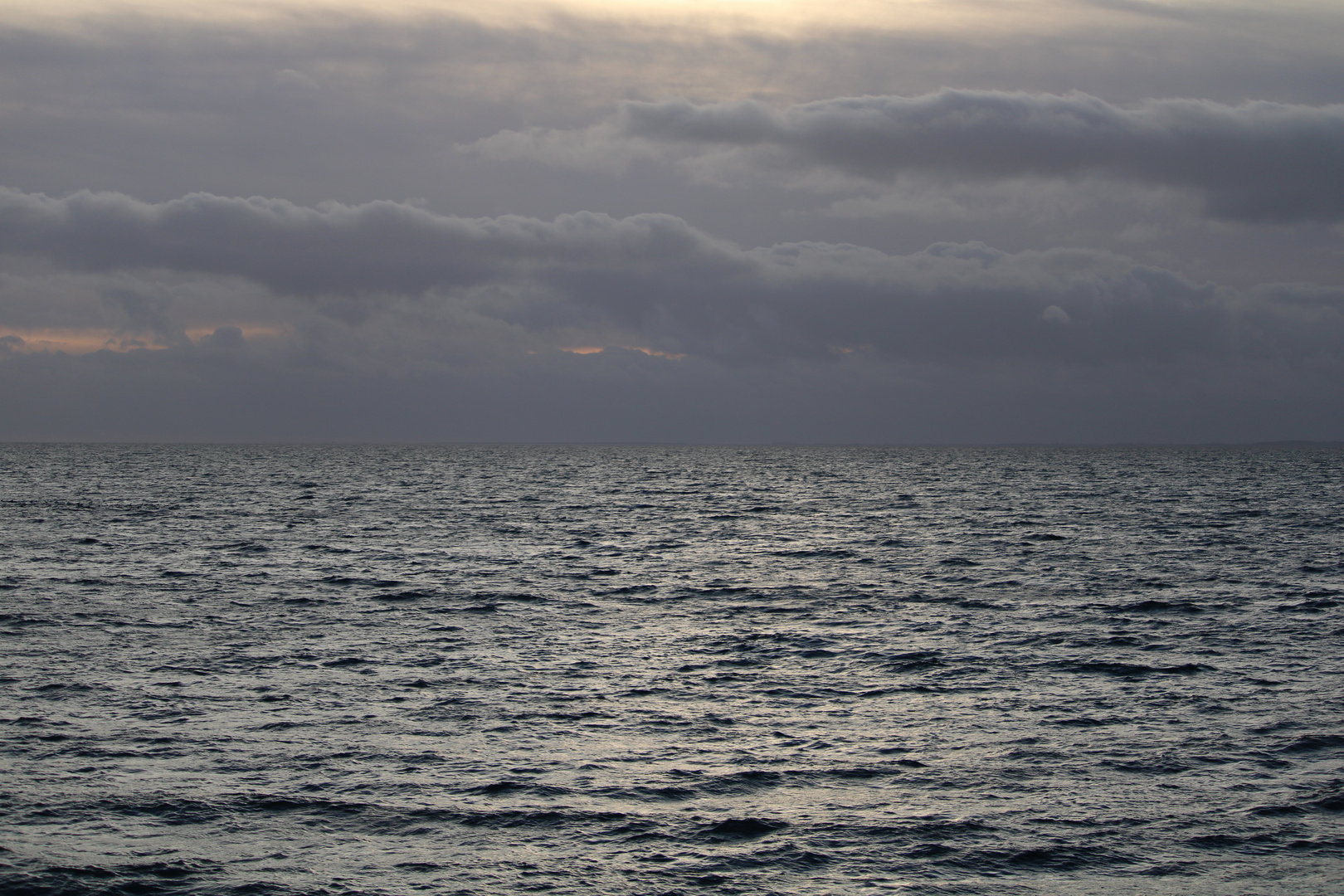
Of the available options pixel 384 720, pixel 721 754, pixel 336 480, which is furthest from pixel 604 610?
pixel 336 480

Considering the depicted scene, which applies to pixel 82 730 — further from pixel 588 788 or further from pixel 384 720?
pixel 588 788

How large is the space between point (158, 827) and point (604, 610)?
66.1 feet

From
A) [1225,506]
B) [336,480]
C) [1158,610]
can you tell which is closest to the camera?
[1158,610]

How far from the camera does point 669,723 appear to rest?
21031 millimetres

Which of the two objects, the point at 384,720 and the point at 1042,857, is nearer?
the point at 1042,857

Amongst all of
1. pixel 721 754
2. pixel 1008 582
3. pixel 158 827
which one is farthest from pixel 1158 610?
pixel 158 827

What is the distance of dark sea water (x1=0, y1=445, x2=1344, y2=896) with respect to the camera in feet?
47.2

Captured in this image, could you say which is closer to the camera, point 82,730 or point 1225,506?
point 82,730

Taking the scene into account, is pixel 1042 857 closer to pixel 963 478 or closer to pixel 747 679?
pixel 747 679

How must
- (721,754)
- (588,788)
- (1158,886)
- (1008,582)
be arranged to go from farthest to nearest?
(1008,582) → (721,754) → (588,788) → (1158,886)

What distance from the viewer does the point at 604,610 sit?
1369 inches

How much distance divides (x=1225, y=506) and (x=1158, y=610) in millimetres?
56258

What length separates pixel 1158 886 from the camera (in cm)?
1363

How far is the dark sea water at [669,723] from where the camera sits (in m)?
14.4
